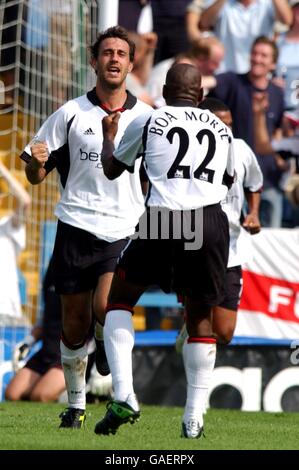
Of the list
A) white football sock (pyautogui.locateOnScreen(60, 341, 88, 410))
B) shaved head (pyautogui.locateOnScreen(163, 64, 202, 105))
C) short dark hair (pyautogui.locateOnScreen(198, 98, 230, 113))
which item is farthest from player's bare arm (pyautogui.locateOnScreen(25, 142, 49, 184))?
short dark hair (pyautogui.locateOnScreen(198, 98, 230, 113))

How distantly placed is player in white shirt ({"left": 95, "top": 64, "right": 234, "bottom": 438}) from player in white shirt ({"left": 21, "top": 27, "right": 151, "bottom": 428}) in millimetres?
946

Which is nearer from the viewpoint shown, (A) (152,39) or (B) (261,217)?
(B) (261,217)

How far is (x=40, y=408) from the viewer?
33.9ft

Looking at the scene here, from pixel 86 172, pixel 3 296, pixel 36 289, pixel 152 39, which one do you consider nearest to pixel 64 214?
pixel 86 172

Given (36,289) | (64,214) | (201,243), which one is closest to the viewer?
(201,243)

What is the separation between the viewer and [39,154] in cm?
738

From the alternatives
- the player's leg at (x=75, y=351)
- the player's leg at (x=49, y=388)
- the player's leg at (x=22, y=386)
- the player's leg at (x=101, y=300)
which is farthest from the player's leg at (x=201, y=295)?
the player's leg at (x=22, y=386)

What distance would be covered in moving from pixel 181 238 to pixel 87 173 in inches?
57.4

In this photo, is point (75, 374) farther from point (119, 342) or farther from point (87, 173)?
point (87, 173)

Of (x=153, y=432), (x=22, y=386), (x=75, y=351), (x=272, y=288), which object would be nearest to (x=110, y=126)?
(x=75, y=351)

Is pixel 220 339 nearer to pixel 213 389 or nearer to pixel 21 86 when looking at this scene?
pixel 213 389

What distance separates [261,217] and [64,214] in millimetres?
6211

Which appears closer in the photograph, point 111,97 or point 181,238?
point 181,238

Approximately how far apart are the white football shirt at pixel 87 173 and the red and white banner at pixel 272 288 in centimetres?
414
